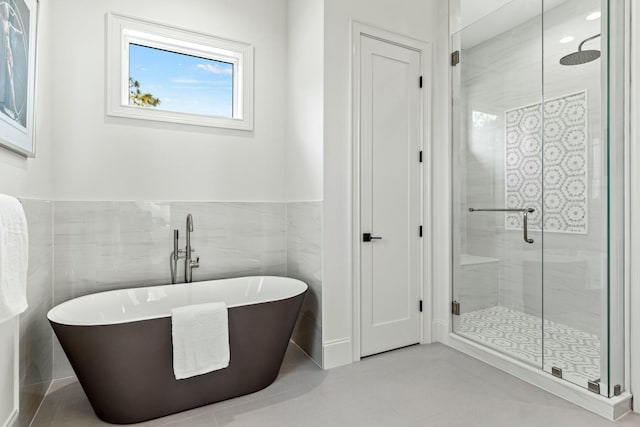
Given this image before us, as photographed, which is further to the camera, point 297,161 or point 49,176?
point 297,161

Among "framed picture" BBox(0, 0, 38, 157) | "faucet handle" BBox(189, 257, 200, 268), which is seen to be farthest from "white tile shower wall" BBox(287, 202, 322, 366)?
"framed picture" BBox(0, 0, 38, 157)

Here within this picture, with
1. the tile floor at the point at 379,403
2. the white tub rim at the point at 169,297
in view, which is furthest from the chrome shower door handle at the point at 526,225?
the white tub rim at the point at 169,297

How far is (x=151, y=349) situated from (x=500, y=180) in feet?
8.47

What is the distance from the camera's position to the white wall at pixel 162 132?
2.37 metres

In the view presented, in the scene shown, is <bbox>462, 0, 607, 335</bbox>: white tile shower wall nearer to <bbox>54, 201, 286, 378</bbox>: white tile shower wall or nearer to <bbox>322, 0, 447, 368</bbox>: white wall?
<bbox>322, 0, 447, 368</bbox>: white wall

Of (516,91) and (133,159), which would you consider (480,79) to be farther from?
(133,159)

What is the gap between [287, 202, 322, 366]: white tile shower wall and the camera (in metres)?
2.55

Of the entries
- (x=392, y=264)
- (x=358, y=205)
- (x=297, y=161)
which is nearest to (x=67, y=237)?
(x=297, y=161)

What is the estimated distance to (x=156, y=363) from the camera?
185cm

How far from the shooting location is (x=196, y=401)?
2.00 metres

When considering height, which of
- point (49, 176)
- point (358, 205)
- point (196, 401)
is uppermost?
point (49, 176)

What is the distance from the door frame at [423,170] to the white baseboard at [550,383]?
1.17 feet

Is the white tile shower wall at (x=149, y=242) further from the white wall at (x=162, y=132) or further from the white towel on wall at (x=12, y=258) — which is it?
the white towel on wall at (x=12, y=258)

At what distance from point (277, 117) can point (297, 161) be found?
→ 49cm
